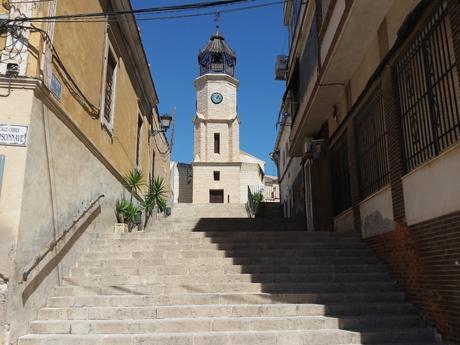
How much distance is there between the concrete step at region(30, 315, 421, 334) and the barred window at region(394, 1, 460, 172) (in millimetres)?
2189

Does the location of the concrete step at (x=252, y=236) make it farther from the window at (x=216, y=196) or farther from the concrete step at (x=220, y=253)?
the window at (x=216, y=196)

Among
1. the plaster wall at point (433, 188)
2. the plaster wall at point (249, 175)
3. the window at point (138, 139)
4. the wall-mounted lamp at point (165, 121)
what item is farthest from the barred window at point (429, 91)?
the plaster wall at point (249, 175)

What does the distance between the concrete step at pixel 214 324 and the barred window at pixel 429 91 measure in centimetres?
219

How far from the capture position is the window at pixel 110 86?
10331 millimetres

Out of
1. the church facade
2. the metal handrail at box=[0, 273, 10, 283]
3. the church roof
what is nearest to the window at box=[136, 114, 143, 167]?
the metal handrail at box=[0, 273, 10, 283]

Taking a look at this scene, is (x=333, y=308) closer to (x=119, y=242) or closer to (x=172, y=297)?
(x=172, y=297)

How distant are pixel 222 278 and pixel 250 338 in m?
1.70

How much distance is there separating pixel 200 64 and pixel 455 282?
33009 millimetres

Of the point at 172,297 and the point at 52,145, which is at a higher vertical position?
the point at 52,145

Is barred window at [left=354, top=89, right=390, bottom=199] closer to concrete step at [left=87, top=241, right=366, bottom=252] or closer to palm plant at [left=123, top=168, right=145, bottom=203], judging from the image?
concrete step at [left=87, top=241, right=366, bottom=252]

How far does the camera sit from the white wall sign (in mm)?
5539

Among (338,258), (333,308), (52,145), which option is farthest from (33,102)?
(338,258)

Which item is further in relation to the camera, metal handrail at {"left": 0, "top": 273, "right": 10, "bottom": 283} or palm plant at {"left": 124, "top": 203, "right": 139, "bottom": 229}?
palm plant at {"left": 124, "top": 203, "right": 139, "bottom": 229}

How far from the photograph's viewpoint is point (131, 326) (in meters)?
5.55
